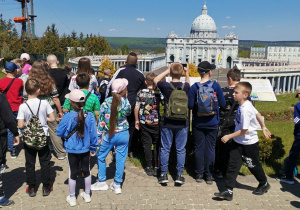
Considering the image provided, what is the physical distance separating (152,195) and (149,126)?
59.9 inches

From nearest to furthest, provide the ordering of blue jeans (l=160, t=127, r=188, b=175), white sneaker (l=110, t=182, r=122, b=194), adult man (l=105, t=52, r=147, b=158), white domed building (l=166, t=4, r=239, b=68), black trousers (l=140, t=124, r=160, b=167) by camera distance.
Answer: white sneaker (l=110, t=182, r=122, b=194), blue jeans (l=160, t=127, r=188, b=175), black trousers (l=140, t=124, r=160, b=167), adult man (l=105, t=52, r=147, b=158), white domed building (l=166, t=4, r=239, b=68)

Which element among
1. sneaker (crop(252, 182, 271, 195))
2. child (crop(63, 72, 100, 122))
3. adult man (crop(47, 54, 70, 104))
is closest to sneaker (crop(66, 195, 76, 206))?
child (crop(63, 72, 100, 122))

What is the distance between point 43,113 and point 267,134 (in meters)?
4.50

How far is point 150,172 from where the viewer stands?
6.53m

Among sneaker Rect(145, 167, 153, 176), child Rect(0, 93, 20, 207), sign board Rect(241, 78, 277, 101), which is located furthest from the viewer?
sign board Rect(241, 78, 277, 101)

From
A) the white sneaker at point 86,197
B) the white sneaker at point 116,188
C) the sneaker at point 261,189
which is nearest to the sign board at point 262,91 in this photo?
the sneaker at point 261,189

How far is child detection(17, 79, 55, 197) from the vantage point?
5.25 metres

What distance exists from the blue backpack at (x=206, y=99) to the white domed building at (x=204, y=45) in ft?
388

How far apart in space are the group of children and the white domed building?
4650 inches

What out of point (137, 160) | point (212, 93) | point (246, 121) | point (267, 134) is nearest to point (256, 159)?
point (267, 134)

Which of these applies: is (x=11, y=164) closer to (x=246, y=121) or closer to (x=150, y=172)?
(x=150, y=172)

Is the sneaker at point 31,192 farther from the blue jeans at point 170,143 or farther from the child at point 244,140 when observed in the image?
the child at point 244,140

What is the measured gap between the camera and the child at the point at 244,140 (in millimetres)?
5312

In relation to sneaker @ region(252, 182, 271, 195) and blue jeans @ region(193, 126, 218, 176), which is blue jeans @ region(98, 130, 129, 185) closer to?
blue jeans @ region(193, 126, 218, 176)
